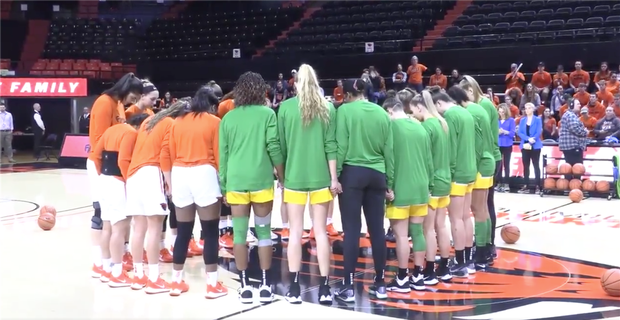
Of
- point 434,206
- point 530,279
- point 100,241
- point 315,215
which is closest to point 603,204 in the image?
point 530,279

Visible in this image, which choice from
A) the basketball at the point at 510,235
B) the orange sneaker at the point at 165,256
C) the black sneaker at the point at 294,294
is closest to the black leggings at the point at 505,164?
the basketball at the point at 510,235

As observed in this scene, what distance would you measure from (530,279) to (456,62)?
1236 cm

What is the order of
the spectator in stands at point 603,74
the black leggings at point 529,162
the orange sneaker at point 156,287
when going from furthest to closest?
the spectator in stands at point 603,74
the black leggings at point 529,162
the orange sneaker at point 156,287

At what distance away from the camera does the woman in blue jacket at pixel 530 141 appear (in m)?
11.3

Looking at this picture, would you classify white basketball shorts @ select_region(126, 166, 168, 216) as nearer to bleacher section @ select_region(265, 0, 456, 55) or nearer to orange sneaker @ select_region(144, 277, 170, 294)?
orange sneaker @ select_region(144, 277, 170, 294)

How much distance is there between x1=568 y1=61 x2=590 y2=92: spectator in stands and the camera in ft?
48.5

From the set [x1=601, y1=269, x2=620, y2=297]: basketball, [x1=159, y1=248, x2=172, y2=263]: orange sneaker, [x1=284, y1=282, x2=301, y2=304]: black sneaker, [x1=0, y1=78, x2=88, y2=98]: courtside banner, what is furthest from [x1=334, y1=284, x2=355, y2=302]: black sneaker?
[x1=0, y1=78, x2=88, y2=98]: courtside banner

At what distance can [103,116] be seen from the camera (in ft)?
19.1

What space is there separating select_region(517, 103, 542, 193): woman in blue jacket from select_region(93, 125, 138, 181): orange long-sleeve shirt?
7.60 metres

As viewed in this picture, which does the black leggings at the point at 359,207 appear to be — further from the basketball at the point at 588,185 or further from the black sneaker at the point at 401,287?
the basketball at the point at 588,185

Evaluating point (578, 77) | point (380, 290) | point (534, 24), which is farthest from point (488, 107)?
point (534, 24)

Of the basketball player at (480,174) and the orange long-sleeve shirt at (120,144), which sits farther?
the basketball player at (480,174)

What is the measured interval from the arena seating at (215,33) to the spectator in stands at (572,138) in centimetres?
1320

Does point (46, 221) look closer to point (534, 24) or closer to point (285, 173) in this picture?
point (285, 173)
